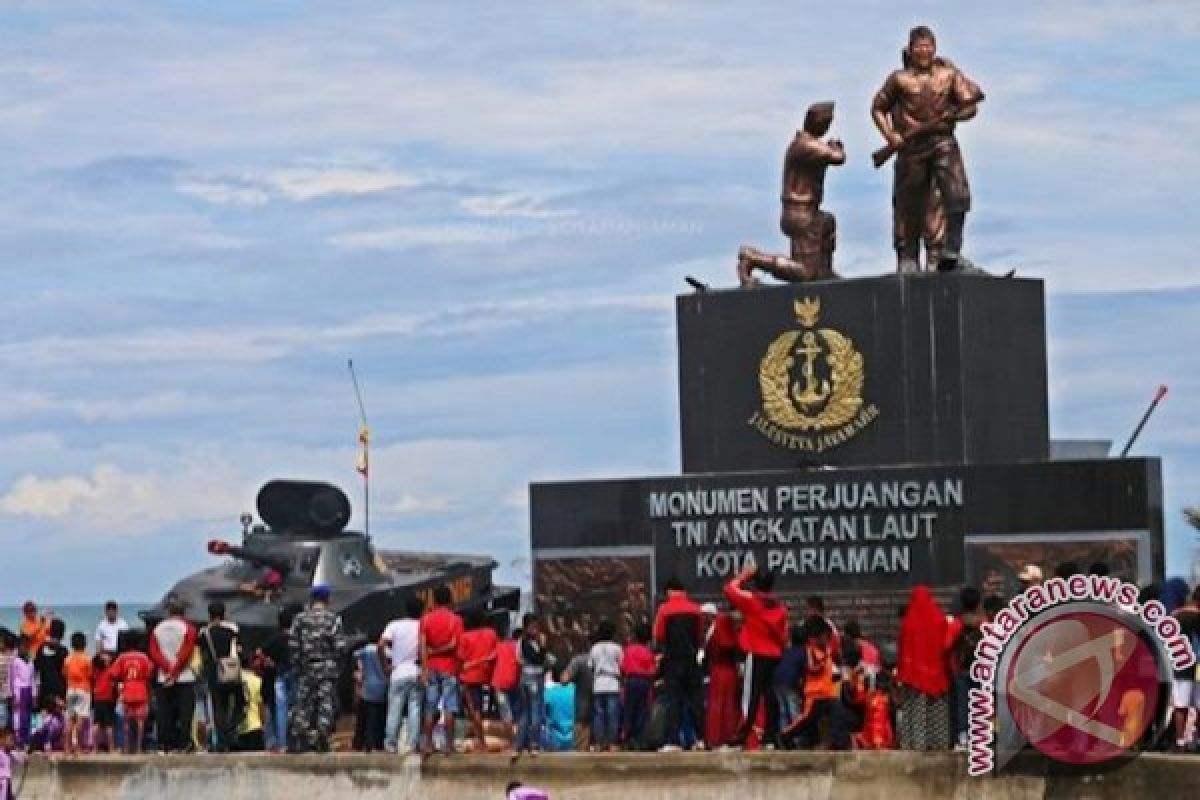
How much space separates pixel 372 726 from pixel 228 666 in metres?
1.34

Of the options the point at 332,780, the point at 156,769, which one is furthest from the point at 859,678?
the point at 156,769

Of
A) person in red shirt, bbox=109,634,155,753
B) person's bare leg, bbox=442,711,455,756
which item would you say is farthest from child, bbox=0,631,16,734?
person's bare leg, bbox=442,711,455,756

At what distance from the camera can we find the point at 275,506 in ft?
144

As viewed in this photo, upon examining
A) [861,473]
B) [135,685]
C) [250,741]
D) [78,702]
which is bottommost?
[250,741]

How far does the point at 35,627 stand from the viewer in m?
30.7

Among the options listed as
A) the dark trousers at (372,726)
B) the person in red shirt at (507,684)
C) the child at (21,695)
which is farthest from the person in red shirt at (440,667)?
the child at (21,695)

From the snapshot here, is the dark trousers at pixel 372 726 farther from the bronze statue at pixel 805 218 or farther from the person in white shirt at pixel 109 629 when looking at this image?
the bronze statue at pixel 805 218

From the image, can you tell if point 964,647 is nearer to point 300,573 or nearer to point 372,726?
point 372,726

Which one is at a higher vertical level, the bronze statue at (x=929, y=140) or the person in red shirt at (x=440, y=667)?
→ the bronze statue at (x=929, y=140)

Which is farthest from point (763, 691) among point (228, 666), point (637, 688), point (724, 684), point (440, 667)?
point (228, 666)

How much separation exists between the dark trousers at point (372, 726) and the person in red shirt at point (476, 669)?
3.87 ft

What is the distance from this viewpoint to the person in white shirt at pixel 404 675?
2708 cm

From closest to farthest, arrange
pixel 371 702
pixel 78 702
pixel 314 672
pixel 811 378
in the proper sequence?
pixel 314 672 → pixel 371 702 → pixel 78 702 → pixel 811 378

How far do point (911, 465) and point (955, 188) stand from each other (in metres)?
2.80
